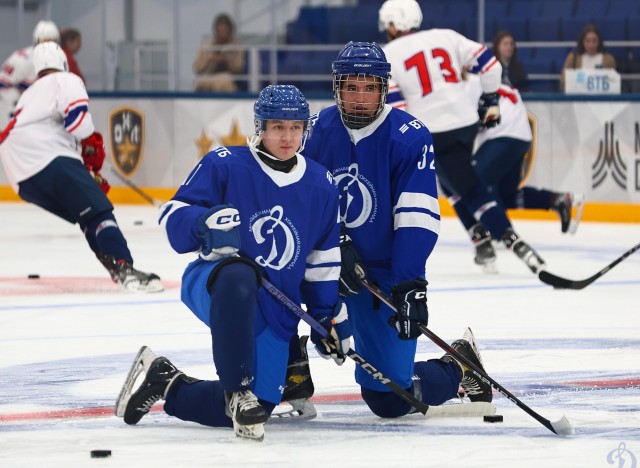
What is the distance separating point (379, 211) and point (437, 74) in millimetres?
3503

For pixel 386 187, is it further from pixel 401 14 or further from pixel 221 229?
pixel 401 14

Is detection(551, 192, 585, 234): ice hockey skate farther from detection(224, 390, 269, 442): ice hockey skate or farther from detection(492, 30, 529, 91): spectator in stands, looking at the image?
detection(224, 390, 269, 442): ice hockey skate

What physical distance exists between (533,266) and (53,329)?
2330 millimetres

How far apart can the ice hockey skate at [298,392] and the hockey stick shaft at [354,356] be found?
0.48 ft

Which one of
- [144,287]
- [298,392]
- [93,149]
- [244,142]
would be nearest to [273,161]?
[298,392]

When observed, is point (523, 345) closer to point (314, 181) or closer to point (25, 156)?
point (314, 181)

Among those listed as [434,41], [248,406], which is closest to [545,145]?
[434,41]

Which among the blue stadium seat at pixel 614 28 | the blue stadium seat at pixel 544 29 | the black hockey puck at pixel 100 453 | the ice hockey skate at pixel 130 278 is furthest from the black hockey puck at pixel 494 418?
the blue stadium seat at pixel 544 29

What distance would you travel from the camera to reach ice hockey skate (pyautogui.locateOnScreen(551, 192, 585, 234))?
7.43 m

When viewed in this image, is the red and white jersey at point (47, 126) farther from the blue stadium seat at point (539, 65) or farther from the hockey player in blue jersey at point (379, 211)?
the blue stadium seat at point (539, 65)

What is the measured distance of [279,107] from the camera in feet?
11.2

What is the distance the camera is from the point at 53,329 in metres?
5.23

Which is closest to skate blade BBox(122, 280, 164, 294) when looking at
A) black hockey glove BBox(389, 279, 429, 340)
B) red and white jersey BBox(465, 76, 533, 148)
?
red and white jersey BBox(465, 76, 533, 148)

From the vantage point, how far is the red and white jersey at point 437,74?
22.7ft
